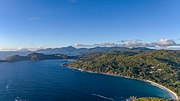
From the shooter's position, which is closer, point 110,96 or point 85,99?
point 85,99

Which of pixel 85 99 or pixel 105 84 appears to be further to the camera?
pixel 105 84

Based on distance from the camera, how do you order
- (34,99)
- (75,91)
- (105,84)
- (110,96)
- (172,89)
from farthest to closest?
1. (105,84)
2. (172,89)
3. (75,91)
4. (110,96)
5. (34,99)

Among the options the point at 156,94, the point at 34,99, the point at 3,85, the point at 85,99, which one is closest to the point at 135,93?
the point at 156,94

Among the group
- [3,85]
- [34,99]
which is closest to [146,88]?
[34,99]

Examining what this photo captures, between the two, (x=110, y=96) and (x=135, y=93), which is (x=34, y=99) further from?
(x=135, y=93)

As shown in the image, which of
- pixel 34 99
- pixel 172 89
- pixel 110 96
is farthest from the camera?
pixel 172 89

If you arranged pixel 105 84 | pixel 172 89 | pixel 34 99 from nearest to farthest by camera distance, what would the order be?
pixel 34 99, pixel 172 89, pixel 105 84

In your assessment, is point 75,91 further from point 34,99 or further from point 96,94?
point 34,99

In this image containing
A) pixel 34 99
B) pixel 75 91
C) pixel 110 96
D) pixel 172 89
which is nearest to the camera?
pixel 34 99

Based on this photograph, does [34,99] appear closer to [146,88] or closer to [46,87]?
[46,87]
